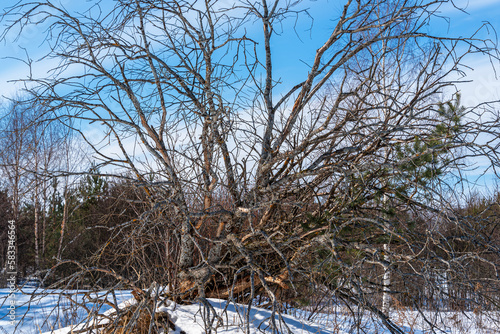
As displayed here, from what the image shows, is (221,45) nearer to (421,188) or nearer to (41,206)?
(421,188)

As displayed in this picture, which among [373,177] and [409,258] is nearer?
[409,258]

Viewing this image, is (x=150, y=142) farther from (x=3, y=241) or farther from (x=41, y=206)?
(x=3, y=241)

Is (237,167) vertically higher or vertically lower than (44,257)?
higher

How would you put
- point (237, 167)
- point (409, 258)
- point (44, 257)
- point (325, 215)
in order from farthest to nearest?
point (44, 257), point (237, 167), point (325, 215), point (409, 258)

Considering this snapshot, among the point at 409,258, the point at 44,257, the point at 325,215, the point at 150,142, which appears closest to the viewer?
the point at 409,258

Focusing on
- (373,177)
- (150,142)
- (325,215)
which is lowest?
(325,215)

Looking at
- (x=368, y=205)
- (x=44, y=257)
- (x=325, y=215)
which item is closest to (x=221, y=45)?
(x=325, y=215)

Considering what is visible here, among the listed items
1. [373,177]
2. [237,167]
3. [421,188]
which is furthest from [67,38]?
[421,188]

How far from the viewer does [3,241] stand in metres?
15.0

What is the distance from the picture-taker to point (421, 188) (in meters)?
3.38

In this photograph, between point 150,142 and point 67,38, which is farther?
point 150,142

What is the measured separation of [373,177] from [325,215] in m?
0.59

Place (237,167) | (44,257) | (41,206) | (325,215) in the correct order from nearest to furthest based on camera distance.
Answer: (325,215) < (237,167) < (44,257) < (41,206)

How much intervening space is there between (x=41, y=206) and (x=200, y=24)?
516 inches
